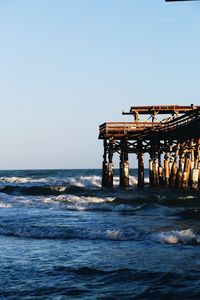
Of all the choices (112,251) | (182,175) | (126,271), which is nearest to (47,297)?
(126,271)

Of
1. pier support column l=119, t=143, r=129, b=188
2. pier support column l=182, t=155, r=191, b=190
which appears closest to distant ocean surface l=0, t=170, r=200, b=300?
pier support column l=182, t=155, r=191, b=190

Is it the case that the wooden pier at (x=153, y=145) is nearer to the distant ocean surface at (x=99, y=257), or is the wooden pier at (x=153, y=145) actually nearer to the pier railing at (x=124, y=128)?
the pier railing at (x=124, y=128)

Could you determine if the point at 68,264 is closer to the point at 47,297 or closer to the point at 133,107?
the point at 47,297

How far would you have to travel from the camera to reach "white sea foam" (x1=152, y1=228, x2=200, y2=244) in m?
10.5

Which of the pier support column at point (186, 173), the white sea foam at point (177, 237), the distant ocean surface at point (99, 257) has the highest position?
the pier support column at point (186, 173)

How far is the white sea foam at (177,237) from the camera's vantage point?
10508 millimetres

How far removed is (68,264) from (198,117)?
16.5 meters

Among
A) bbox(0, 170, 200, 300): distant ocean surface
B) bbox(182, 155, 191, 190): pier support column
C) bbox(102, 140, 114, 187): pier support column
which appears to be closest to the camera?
bbox(0, 170, 200, 300): distant ocean surface

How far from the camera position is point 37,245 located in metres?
10.5

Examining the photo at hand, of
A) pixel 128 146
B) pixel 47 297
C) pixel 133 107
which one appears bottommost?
pixel 47 297

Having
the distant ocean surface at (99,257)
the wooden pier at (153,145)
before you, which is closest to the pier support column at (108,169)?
the wooden pier at (153,145)

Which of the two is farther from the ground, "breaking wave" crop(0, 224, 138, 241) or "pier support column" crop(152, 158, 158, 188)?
"pier support column" crop(152, 158, 158, 188)

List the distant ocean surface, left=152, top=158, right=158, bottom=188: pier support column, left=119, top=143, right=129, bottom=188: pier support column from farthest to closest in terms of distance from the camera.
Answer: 1. left=119, top=143, right=129, bottom=188: pier support column
2. left=152, top=158, right=158, bottom=188: pier support column
3. the distant ocean surface

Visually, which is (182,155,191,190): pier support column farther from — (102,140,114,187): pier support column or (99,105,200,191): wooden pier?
(102,140,114,187): pier support column
